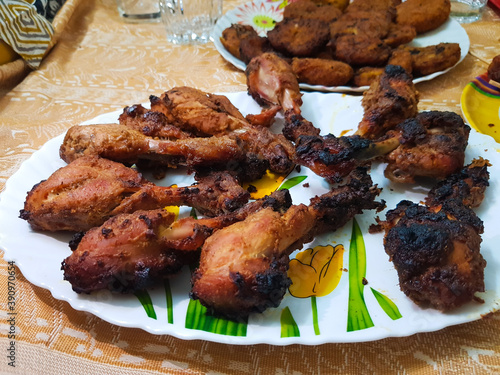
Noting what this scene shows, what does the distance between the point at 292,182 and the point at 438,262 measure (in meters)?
0.69

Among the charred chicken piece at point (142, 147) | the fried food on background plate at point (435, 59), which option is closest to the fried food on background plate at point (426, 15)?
the fried food on background plate at point (435, 59)

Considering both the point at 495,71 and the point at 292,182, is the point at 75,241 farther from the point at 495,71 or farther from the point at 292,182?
the point at 495,71

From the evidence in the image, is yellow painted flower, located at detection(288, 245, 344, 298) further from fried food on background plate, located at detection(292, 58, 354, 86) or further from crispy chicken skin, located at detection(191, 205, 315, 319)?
fried food on background plate, located at detection(292, 58, 354, 86)

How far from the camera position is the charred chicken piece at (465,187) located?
1.44m

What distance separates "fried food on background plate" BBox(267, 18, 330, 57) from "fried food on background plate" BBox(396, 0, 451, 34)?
57 cm

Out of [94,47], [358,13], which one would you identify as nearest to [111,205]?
[94,47]

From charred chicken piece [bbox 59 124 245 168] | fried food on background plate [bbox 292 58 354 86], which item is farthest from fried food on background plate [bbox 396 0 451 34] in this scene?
charred chicken piece [bbox 59 124 245 168]

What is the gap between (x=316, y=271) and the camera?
1315mm

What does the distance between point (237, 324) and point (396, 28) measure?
2.27 m

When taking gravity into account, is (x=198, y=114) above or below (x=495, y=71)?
above

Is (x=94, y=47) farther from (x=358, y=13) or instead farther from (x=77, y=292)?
(x=77, y=292)

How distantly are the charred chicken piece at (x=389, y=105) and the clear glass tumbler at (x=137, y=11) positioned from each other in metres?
2.16

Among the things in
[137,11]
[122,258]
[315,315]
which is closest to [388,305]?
[315,315]

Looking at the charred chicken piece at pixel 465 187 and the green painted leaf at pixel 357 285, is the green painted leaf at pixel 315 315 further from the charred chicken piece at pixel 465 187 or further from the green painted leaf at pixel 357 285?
the charred chicken piece at pixel 465 187
